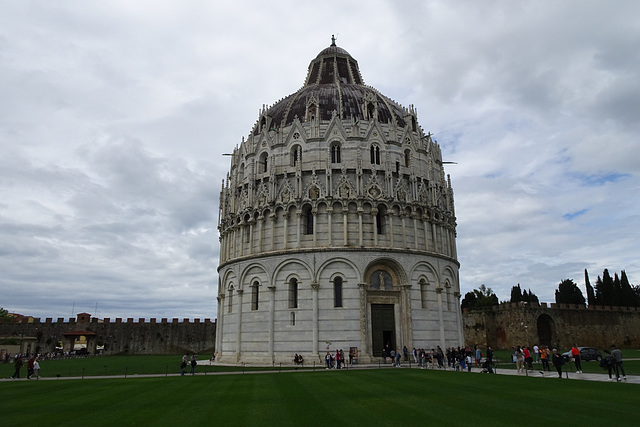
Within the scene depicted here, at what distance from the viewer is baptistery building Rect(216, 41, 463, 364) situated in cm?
4091

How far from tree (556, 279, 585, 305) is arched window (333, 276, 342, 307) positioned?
64.8 meters

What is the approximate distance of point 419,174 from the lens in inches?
1848

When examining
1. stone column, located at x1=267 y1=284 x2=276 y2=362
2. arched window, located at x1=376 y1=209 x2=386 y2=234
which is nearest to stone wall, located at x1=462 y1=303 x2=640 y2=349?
arched window, located at x1=376 y1=209 x2=386 y2=234

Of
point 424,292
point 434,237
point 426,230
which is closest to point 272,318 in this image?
point 424,292

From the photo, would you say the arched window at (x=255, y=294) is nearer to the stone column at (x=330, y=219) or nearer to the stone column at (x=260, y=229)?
the stone column at (x=260, y=229)

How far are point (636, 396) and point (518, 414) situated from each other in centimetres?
615

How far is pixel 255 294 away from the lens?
145ft

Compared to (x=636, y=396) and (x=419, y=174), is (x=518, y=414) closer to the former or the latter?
(x=636, y=396)

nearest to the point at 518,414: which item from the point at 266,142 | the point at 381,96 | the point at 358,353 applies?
the point at 358,353

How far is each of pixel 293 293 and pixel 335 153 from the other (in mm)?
13938

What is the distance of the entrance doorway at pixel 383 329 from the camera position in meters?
40.6

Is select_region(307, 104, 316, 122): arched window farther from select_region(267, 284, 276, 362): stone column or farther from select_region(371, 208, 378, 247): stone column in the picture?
select_region(267, 284, 276, 362): stone column

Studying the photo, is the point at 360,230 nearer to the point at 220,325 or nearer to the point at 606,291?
the point at 220,325

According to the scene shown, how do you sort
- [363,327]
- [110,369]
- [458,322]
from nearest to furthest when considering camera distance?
[110,369]
[363,327]
[458,322]
